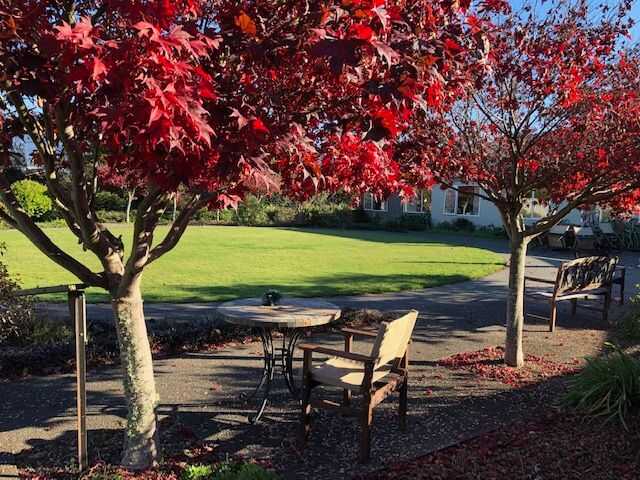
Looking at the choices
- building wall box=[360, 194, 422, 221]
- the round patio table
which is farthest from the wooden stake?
building wall box=[360, 194, 422, 221]

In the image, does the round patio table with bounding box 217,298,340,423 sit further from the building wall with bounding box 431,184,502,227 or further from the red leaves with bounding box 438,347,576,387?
the building wall with bounding box 431,184,502,227

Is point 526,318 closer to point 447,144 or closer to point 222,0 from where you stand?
point 447,144

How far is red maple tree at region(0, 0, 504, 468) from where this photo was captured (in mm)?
2172

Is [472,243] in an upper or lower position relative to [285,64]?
lower

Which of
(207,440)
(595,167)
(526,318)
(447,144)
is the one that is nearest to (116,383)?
(207,440)

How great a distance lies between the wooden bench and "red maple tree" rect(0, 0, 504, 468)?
4.85 meters

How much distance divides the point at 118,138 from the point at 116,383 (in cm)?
353

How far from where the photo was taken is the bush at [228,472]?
Result: 3100 millimetres

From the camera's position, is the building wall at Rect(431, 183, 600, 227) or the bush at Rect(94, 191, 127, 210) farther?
the bush at Rect(94, 191, 127, 210)

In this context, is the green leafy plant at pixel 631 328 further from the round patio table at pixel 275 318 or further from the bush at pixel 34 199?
the bush at pixel 34 199

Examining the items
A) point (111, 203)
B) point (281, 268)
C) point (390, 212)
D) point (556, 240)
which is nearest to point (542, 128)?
point (281, 268)

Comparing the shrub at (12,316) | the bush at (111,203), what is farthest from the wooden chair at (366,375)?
the bush at (111,203)

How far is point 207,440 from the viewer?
405cm

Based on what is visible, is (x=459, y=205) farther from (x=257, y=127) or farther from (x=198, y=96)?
(x=198, y=96)
